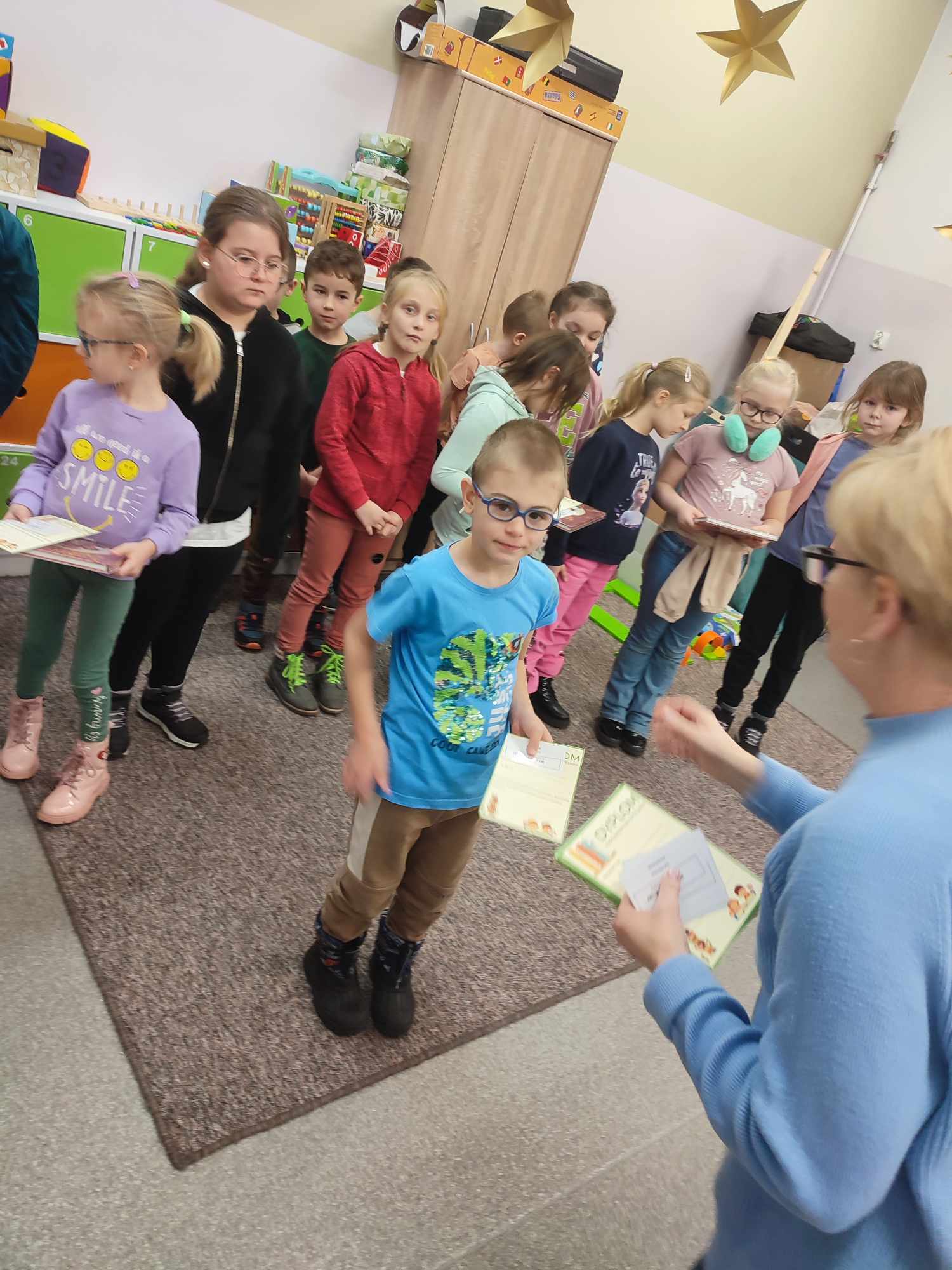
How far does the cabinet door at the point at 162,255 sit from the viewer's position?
2924mm

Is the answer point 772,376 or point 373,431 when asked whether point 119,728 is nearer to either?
point 373,431

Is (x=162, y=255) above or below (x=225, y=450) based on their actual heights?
above

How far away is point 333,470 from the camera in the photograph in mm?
2607

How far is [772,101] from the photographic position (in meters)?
5.17

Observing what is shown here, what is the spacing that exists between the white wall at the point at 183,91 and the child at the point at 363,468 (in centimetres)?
152

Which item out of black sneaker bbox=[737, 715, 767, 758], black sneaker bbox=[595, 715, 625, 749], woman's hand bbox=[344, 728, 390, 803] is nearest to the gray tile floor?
woman's hand bbox=[344, 728, 390, 803]

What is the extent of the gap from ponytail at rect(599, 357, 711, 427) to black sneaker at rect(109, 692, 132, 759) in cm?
183

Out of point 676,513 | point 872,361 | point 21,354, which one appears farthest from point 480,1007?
point 872,361

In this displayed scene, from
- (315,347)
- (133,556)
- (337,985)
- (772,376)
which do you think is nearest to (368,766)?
(337,985)

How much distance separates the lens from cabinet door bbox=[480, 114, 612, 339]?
151 inches

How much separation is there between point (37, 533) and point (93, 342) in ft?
1.40

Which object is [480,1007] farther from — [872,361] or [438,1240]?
[872,361]

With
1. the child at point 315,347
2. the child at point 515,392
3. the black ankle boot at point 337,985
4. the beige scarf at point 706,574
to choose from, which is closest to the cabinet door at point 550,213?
the child at point 315,347

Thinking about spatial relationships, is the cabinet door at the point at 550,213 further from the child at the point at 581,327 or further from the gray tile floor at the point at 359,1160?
the gray tile floor at the point at 359,1160
